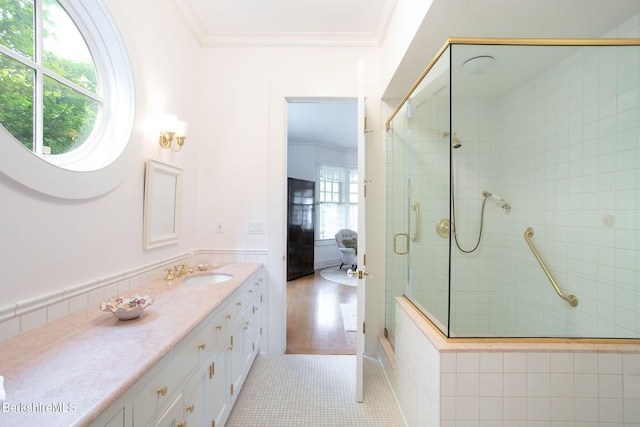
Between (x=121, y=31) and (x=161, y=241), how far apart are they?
1.23 meters

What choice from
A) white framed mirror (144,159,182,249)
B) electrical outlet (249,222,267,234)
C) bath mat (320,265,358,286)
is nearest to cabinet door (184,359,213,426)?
white framed mirror (144,159,182,249)

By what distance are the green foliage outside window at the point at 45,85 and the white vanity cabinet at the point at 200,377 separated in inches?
40.1

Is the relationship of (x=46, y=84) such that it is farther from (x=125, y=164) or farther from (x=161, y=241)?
(x=161, y=241)

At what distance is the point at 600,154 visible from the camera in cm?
155

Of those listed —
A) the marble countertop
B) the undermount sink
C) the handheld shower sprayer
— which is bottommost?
the undermount sink

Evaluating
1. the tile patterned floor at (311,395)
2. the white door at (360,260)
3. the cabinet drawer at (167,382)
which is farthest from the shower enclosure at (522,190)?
the cabinet drawer at (167,382)

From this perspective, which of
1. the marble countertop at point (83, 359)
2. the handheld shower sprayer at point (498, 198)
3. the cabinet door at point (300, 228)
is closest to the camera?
the marble countertop at point (83, 359)

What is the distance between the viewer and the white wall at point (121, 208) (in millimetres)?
951

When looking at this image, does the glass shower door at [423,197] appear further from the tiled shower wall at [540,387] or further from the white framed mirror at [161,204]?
the white framed mirror at [161,204]

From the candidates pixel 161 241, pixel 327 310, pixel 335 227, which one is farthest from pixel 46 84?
pixel 335 227

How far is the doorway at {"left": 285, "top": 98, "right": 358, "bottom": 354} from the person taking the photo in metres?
2.61

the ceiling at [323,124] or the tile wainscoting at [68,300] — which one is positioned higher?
the ceiling at [323,124]

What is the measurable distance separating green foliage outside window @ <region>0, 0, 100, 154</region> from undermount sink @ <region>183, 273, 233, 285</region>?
1068 millimetres

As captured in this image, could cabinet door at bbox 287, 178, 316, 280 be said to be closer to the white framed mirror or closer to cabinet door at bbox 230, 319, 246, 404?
the white framed mirror
